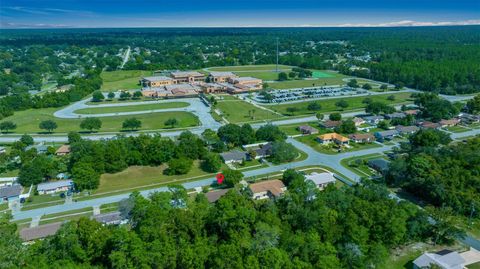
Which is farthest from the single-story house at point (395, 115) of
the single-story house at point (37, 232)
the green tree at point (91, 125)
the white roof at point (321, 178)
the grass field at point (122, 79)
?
the grass field at point (122, 79)

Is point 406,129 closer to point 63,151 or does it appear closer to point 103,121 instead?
point 63,151

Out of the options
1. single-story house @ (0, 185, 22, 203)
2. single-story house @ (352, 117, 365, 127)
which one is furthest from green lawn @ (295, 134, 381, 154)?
single-story house @ (0, 185, 22, 203)

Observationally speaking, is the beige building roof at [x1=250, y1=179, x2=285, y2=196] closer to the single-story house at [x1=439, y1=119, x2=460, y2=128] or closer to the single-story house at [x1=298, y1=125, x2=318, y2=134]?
the single-story house at [x1=298, y1=125, x2=318, y2=134]

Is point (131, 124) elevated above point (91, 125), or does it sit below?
below

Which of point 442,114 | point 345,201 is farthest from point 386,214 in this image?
point 442,114

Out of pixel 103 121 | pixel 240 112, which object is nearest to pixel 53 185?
pixel 103 121
